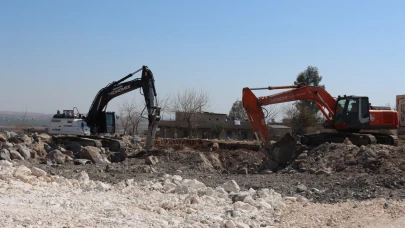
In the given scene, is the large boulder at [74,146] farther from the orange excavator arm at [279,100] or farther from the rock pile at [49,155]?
the orange excavator arm at [279,100]

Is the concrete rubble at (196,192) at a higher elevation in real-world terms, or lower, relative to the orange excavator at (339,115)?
lower

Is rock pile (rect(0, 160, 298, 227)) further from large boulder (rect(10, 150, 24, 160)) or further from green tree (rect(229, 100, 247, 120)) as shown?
green tree (rect(229, 100, 247, 120))

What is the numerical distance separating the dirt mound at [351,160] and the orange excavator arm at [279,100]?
335 centimetres

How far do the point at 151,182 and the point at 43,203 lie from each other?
374 cm

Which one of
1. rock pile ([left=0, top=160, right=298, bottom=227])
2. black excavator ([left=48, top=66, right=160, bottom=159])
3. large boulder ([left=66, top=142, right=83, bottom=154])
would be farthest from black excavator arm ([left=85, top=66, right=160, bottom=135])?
rock pile ([left=0, top=160, right=298, bottom=227])

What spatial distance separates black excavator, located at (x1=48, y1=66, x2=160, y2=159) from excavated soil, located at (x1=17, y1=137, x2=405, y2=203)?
7.87ft

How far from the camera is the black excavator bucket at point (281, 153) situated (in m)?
19.3

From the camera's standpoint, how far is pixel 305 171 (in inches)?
632

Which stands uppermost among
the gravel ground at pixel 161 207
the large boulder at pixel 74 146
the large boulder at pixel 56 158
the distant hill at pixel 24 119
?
the distant hill at pixel 24 119

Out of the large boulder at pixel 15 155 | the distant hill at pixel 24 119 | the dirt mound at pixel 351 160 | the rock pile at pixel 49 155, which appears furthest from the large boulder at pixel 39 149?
the dirt mound at pixel 351 160

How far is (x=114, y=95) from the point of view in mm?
24000

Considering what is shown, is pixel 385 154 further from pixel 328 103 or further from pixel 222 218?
pixel 222 218

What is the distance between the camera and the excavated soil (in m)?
11.9

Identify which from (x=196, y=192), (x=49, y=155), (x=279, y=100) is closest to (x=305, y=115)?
(x=279, y=100)
